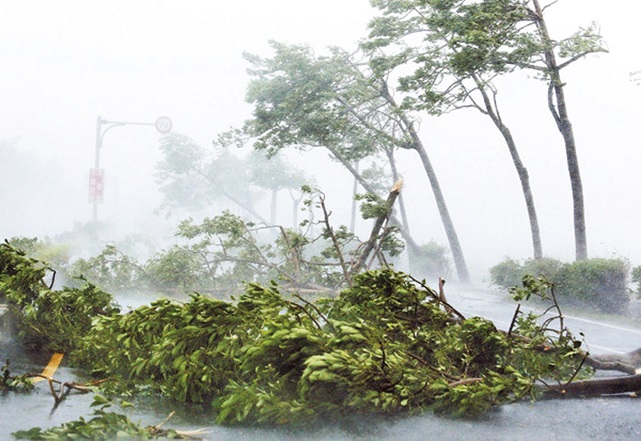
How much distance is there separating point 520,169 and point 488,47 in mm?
1153

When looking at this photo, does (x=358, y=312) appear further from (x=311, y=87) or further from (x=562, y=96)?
(x=562, y=96)

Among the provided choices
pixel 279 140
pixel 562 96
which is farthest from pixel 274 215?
pixel 562 96

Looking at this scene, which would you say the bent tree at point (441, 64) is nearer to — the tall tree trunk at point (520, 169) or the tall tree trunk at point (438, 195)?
the tall tree trunk at point (520, 169)

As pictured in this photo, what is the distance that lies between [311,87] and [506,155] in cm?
149

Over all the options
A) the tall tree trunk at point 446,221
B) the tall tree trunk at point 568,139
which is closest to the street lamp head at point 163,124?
the tall tree trunk at point 446,221

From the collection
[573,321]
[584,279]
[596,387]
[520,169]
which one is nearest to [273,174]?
[520,169]

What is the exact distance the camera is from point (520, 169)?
516 cm

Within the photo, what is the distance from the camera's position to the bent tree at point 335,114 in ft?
14.4

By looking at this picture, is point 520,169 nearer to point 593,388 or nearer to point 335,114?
point 335,114

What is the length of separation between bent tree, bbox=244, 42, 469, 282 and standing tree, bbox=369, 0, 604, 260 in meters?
0.30

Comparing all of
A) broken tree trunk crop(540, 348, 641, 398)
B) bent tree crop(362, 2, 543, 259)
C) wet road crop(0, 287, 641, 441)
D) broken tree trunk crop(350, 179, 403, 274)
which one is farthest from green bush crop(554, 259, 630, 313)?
wet road crop(0, 287, 641, 441)

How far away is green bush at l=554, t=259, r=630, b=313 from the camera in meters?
4.18

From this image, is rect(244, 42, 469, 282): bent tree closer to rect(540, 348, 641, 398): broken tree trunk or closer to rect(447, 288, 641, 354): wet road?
rect(447, 288, 641, 354): wet road

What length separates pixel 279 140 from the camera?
Result: 460 centimetres
